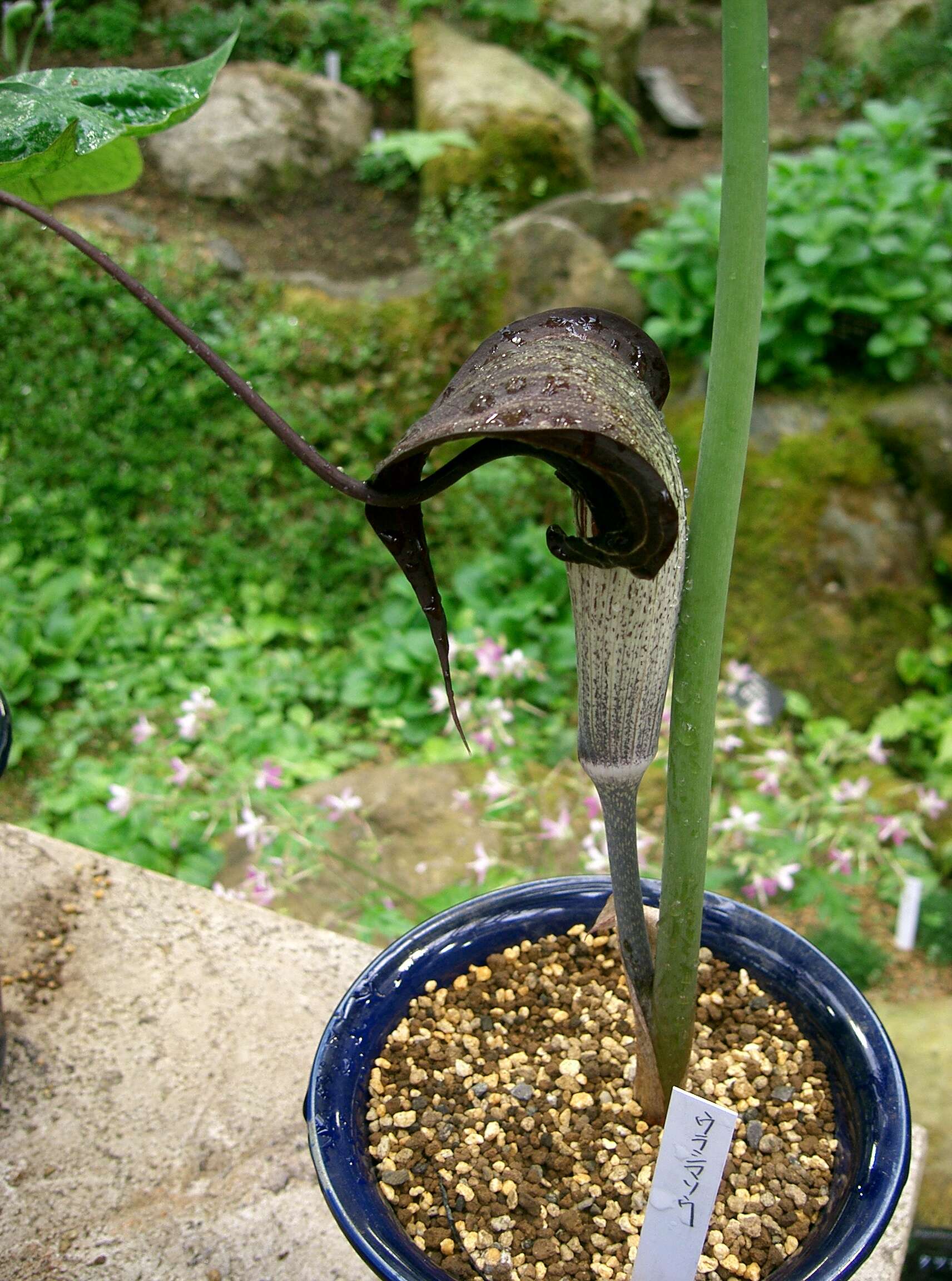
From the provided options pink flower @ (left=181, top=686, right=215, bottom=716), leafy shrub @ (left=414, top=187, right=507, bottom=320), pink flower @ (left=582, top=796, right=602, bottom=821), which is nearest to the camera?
pink flower @ (left=582, top=796, right=602, bottom=821)

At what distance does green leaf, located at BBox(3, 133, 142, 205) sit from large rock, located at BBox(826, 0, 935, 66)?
4.01 meters

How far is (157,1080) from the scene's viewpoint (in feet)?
3.37

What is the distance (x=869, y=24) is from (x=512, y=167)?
2.06 m

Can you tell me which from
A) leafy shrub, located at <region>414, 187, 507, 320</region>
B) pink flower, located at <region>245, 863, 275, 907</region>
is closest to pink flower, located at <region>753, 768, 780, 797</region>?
pink flower, located at <region>245, 863, 275, 907</region>

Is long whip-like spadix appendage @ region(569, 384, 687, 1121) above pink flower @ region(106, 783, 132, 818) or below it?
above

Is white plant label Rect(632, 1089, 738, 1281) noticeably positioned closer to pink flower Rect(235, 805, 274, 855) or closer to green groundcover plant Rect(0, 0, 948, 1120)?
green groundcover plant Rect(0, 0, 948, 1120)

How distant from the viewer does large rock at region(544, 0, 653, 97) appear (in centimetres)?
379

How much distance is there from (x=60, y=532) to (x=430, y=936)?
6.76ft

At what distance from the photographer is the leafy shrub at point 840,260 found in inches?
96.9

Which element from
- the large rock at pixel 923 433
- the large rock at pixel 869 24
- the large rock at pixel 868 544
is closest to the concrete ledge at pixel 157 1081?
the large rock at pixel 868 544

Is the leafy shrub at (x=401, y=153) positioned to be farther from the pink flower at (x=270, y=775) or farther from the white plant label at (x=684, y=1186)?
the white plant label at (x=684, y=1186)

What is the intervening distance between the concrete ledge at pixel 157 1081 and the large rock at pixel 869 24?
4176 millimetres

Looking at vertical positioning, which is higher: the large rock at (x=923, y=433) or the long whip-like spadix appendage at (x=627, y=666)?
the long whip-like spadix appendage at (x=627, y=666)

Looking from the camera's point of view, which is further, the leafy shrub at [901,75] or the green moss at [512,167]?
the leafy shrub at [901,75]
